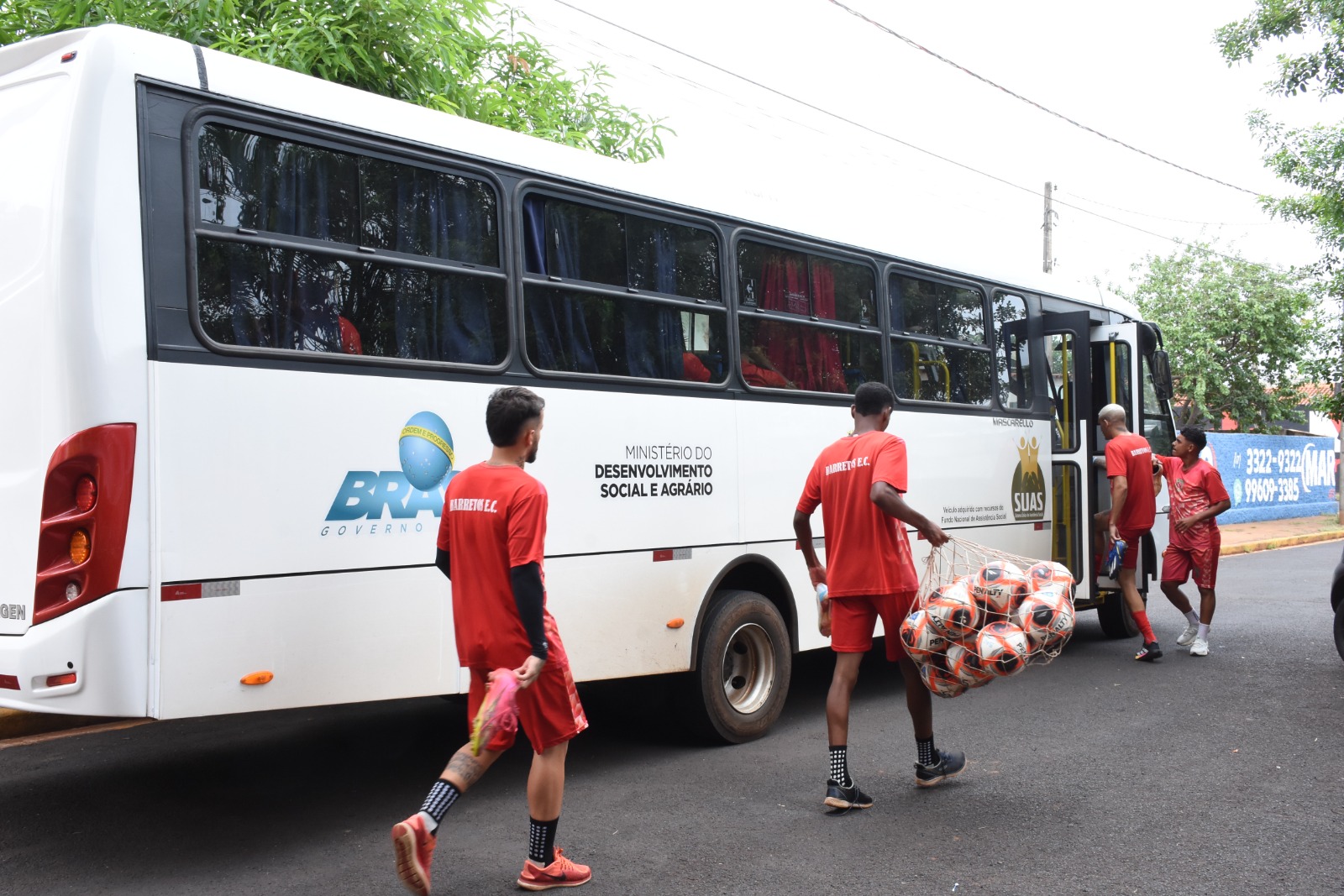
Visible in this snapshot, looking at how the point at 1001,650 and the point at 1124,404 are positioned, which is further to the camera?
the point at 1124,404

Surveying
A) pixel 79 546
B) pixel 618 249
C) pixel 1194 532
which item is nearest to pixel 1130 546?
pixel 1194 532

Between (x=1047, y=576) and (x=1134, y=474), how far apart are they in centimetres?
417

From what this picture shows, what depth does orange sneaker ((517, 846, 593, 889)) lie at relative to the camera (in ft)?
13.9

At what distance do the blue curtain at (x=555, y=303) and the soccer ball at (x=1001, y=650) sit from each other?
2266mm

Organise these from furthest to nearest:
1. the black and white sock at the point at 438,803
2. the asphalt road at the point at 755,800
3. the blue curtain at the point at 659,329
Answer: the blue curtain at the point at 659,329 → the asphalt road at the point at 755,800 → the black and white sock at the point at 438,803

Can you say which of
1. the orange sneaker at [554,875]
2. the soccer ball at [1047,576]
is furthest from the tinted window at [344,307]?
the soccer ball at [1047,576]

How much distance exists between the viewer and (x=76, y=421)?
407cm

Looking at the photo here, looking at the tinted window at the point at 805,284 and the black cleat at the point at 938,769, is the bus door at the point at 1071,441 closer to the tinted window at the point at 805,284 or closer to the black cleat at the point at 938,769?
the tinted window at the point at 805,284

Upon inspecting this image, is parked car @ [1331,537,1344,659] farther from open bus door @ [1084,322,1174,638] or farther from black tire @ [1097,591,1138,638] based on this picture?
black tire @ [1097,591,1138,638]

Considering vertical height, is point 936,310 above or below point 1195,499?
above

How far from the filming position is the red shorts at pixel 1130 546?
9055mm

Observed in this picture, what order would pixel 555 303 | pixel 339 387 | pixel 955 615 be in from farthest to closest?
pixel 555 303, pixel 955 615, pixel 339 387

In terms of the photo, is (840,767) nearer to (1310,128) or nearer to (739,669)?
(739,669)

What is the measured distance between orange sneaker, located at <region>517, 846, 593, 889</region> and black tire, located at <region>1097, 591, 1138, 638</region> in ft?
23.7
